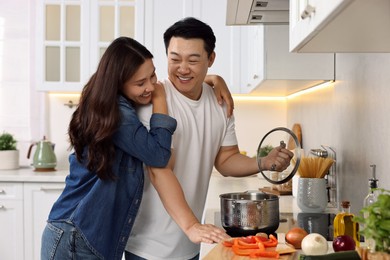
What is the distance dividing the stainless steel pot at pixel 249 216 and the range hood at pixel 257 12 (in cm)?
85

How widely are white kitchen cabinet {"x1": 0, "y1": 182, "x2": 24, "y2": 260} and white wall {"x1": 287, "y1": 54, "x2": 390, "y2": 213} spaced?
204cm

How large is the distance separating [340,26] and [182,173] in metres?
0.97

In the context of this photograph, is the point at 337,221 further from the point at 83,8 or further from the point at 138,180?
the point at 83,8

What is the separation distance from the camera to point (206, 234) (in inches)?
65.5

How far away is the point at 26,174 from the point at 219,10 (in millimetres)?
1710

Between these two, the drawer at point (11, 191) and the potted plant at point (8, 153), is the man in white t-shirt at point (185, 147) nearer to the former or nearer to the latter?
the drawer at point (11, 191)

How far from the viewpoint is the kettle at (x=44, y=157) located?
412 cm

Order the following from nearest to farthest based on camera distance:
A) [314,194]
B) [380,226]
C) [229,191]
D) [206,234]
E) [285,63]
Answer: [380,226] → [206,234] → [314,194] → [285,63] → [229,191]

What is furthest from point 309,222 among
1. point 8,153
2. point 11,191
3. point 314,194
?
point 8,153

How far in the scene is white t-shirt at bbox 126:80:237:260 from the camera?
1933 millimetres

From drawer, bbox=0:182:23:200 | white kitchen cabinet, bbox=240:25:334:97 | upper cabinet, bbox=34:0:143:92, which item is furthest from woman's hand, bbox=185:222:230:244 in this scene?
upper cabinet, bbox=34:0:143:92

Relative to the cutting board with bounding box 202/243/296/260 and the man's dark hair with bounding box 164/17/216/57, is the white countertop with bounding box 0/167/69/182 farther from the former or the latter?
the cutting board with bounding box 202/243/296/260

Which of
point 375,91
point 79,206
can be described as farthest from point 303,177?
point 79,206

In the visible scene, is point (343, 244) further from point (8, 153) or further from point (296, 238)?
point (8, 153)
